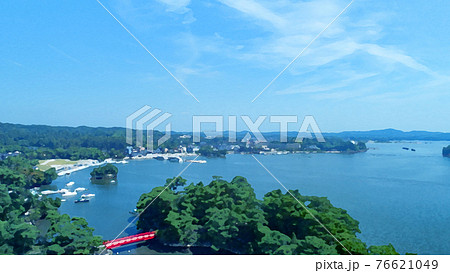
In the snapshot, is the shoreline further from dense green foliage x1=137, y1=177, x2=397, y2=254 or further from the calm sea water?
dense green foliage x1=137, y1=177, x2=397, y2=254

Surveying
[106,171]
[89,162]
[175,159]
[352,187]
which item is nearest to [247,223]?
[352,187]

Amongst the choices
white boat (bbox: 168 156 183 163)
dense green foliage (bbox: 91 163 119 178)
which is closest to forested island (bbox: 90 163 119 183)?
dense green foliage (bbox: 91 163 119 178)

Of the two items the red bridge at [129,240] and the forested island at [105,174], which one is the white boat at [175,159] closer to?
the forested island at [105,174]

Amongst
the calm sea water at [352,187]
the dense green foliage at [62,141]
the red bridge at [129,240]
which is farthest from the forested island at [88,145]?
the red bridge at [129,240]

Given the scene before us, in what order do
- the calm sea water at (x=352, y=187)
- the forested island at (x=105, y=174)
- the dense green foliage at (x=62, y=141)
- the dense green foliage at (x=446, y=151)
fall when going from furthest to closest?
the dense green foliage at (x=446, y=151) → the forested island at (x=105, y=174) → the dense green foliage at (x=62, y=141) → the calm sea water at (x=352, y=187)
